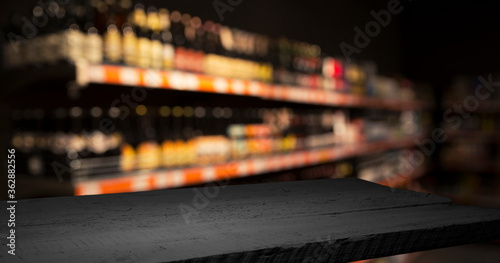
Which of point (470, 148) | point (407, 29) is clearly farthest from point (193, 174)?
point (407, 29)

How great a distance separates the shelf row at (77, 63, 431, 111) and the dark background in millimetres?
753

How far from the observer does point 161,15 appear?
2.24m

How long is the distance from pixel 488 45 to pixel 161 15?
167 inches

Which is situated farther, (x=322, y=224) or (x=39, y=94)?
(x=39, y=94)

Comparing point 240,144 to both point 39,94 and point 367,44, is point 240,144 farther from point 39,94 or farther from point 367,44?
point 367,44

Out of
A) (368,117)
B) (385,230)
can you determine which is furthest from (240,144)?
(368,117)

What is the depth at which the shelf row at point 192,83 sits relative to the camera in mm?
1568

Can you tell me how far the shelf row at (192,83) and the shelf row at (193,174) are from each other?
0.34 meters

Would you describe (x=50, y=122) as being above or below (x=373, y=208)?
above

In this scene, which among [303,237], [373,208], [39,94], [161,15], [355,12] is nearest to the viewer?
[303,237]

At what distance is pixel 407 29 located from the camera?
19.7ft

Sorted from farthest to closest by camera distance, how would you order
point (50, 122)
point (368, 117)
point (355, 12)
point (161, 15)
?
point (355, 12) → point (368, 117) → point (161, 15) → point (50, 122)

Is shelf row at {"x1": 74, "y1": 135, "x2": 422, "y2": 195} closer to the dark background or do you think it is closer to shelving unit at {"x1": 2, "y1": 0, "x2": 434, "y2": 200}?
→ shelving unit at {"x1": 2, "y1": 0, "x2": 434, "y2": 200}

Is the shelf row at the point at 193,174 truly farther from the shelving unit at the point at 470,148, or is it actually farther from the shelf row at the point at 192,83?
the shelving unit at the point at 470,148
